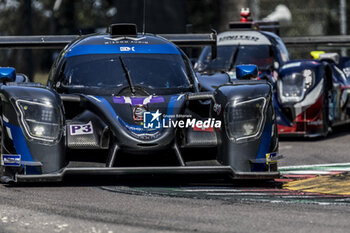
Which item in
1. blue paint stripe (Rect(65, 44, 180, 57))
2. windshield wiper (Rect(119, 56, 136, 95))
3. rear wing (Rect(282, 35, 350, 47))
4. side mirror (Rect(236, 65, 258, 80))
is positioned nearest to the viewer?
windshield wiper (Rect(119, 56, 136, 95))

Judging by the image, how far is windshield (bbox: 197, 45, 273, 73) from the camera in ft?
43.8

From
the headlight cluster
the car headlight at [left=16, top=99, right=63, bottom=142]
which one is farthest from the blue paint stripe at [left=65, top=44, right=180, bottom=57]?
the headlight cluster

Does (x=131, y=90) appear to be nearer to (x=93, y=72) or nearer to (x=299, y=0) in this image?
(x=93, y=72)

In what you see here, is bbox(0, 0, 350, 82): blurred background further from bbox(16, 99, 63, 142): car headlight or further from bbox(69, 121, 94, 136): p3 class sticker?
bbox(16, 99, 63, 142): car headlight

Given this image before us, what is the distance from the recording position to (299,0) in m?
31.3

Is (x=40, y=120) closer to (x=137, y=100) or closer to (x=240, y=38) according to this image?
(x=137, y=100)

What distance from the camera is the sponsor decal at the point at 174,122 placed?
7.41 metres

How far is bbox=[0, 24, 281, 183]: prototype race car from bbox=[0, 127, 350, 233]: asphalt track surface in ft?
0.57

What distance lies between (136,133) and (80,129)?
0.51 meters

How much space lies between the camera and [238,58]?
44.4 feet

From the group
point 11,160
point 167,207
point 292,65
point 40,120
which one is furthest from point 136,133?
point 292,65

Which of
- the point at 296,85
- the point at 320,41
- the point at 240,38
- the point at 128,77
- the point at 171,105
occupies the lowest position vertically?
the point at 296,85

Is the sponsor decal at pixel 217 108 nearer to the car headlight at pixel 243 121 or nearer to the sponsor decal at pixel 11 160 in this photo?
the car headlight at pixel 243 121

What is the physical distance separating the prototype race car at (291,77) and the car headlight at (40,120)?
4.63 metres
